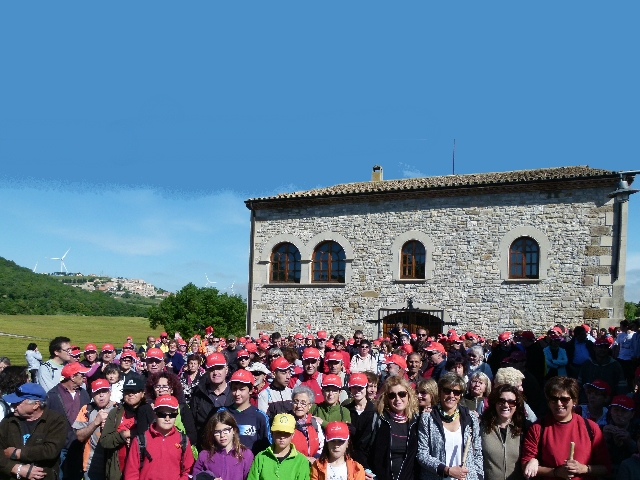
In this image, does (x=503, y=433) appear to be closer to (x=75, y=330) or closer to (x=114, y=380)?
(x=114, y=380)

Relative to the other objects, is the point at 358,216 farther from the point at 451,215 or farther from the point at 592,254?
the point at 592,254

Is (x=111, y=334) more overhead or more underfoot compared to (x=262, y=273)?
more underfoot

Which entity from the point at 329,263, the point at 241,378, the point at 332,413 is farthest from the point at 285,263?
the point at 241,378

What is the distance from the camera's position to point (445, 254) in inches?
693

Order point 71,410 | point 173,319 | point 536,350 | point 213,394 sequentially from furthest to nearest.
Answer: point 173,319 < point 536,350 < point 71,410 < point 213,394

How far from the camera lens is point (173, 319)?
91.8 ft

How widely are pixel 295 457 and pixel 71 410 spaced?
3224 mm

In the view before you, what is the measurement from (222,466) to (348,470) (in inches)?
39.8

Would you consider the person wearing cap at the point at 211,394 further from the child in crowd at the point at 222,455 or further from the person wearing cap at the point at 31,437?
the person wearing cap at the point at 31,437

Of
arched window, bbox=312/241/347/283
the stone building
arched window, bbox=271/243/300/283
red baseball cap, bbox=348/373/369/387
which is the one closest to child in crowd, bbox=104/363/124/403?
red baseball cap, bbox=348/373/369/387

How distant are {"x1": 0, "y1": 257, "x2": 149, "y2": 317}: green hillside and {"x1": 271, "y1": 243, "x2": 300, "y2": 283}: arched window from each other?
7193 centimetres

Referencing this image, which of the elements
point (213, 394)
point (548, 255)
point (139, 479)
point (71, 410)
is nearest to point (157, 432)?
point (139, 479)

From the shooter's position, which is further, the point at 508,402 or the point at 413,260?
the point at 413,260

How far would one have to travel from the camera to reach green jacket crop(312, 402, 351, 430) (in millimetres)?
5328
